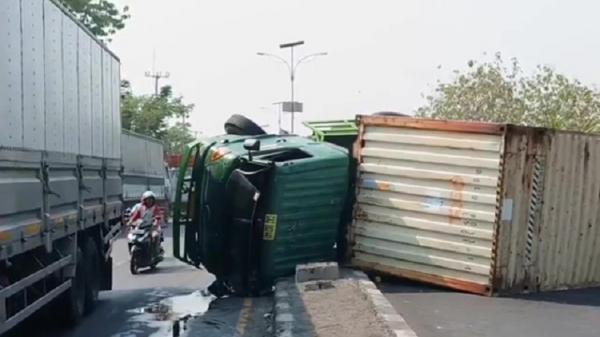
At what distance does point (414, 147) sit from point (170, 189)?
2543cm

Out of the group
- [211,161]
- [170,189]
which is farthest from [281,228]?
[170,189]

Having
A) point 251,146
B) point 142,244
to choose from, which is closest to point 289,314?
point 251,146

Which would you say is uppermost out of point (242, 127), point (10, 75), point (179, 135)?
point (179, 135)

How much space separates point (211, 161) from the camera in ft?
39.0

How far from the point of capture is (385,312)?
9172 millimetres

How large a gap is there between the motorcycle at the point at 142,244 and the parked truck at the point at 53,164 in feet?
9.19

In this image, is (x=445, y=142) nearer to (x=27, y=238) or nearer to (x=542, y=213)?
(x=542, y=213)

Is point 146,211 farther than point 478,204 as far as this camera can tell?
Yes

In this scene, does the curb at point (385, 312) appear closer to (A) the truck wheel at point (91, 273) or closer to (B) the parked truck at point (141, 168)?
(A) the truck wheel at point (91, 273)

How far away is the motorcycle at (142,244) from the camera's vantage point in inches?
615

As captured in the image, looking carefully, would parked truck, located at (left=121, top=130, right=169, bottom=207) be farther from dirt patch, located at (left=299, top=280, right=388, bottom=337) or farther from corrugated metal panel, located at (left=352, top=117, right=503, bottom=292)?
dirt patch, located at (left=299, top=280, right=388, bottom=337)

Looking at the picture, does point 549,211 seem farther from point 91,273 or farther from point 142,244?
point 142,244

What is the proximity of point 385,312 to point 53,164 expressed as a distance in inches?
142

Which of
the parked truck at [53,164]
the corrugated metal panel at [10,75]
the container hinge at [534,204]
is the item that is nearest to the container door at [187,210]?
the parked truck at [53,164]
